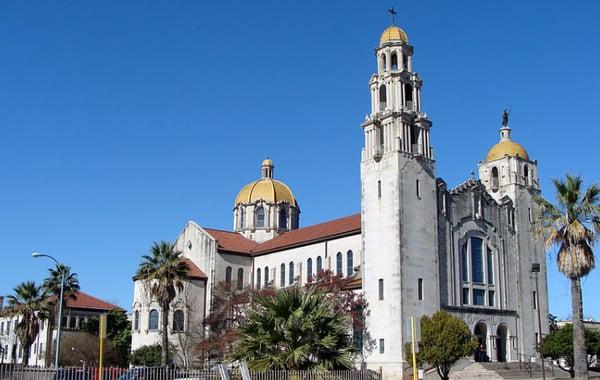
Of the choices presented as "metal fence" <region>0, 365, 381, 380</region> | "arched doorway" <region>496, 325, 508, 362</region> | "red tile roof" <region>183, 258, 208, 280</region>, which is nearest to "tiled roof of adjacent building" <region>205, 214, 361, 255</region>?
"red tile roof" <region>183, 258, 208, 280</region>

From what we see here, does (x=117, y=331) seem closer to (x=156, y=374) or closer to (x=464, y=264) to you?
(x=464, y=264)

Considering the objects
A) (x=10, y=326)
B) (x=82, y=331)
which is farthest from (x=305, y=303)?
(x=10, y=326)

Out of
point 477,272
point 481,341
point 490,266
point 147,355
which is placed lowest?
point 147,355

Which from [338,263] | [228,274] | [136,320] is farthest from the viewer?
[228,274]

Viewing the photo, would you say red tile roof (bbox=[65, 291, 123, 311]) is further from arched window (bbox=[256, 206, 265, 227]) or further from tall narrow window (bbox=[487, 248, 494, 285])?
tall narrow window (bbox=[487, 248, 494, 285])

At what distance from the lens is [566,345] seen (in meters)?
54.3

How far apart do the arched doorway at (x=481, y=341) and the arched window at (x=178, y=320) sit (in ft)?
84.7

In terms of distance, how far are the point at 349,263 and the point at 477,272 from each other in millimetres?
10613

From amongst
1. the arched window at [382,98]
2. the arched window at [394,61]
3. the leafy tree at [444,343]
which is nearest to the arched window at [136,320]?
the arched window at [382,98]

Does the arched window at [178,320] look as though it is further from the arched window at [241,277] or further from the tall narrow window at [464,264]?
the tall narrow window at [464,264]

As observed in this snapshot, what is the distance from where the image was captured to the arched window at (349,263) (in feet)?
198

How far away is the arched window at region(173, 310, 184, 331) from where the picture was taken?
64.4 metres

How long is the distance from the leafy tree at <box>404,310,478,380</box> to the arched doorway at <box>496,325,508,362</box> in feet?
43.1

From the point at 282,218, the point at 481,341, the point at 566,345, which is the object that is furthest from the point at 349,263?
the point at 282,218
